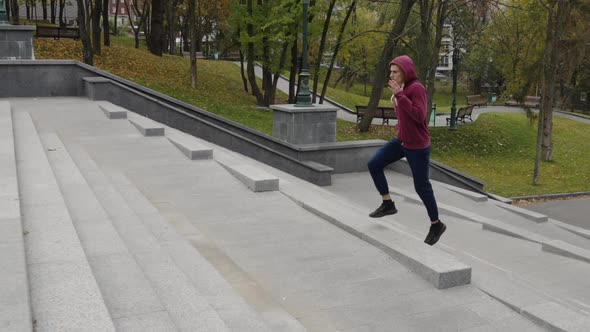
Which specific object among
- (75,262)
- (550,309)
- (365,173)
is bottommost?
(365,173)

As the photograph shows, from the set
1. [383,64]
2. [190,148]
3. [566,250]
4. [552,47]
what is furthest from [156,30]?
[566,250]

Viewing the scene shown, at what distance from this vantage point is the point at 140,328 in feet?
12.1

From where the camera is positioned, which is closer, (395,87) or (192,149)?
(395,87)

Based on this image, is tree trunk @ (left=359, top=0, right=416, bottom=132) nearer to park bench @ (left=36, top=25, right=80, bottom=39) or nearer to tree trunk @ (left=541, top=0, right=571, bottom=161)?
tree trunk @ (left=541, top=0, right=571, bottom=161)

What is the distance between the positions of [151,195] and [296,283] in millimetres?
3207

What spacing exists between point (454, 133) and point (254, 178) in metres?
19.4

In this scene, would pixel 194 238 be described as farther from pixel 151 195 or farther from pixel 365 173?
pixel 365 173

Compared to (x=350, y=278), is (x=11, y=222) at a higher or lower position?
higher

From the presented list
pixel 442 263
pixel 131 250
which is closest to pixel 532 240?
pixel 442 263

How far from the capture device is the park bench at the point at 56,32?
25266mm

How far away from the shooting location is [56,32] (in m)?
25.6

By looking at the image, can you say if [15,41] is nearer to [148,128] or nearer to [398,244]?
[148,128]

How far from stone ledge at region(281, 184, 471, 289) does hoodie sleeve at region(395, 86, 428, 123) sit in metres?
1.19

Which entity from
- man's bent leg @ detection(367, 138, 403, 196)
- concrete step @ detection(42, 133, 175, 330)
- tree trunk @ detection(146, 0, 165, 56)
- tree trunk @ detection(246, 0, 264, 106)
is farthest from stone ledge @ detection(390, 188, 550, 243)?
tree trunk @ detection(146, 0, 165, 56)
